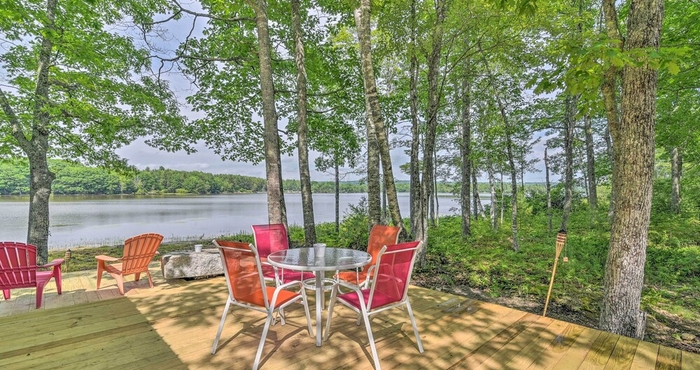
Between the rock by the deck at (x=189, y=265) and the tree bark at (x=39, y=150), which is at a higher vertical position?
the tree bark at (x=39, y=150)

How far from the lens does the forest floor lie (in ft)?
11.9

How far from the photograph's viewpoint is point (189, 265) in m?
4.32

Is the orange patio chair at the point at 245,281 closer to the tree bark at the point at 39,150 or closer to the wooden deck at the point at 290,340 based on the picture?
the wooden deck at the point at 290,340

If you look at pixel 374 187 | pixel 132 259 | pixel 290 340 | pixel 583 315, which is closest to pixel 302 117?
pixel 374 187

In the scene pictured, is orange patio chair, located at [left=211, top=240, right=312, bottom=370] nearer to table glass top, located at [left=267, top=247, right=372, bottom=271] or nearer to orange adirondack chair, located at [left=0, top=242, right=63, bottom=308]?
table glass top, located at [left=267, top=247, right=372, bottom=271]

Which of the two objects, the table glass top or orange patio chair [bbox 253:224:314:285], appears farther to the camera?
orange patio chair [bbox 253:224:314:285]

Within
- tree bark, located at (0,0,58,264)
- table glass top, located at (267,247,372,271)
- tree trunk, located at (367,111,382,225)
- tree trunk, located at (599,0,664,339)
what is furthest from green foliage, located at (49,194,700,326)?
table glass top, located at (267,247,372,271)

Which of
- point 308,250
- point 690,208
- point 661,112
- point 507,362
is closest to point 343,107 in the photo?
point 308,250

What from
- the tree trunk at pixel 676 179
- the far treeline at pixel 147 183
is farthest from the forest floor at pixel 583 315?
the tree trunk at pixel 676 179

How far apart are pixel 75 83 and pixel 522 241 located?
12176 mm

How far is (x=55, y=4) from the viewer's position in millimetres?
6023

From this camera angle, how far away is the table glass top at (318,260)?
2268 millimetres

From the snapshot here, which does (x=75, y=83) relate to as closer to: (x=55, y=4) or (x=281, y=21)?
(x=55, y=4)

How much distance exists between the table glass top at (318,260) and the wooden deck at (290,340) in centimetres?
70
